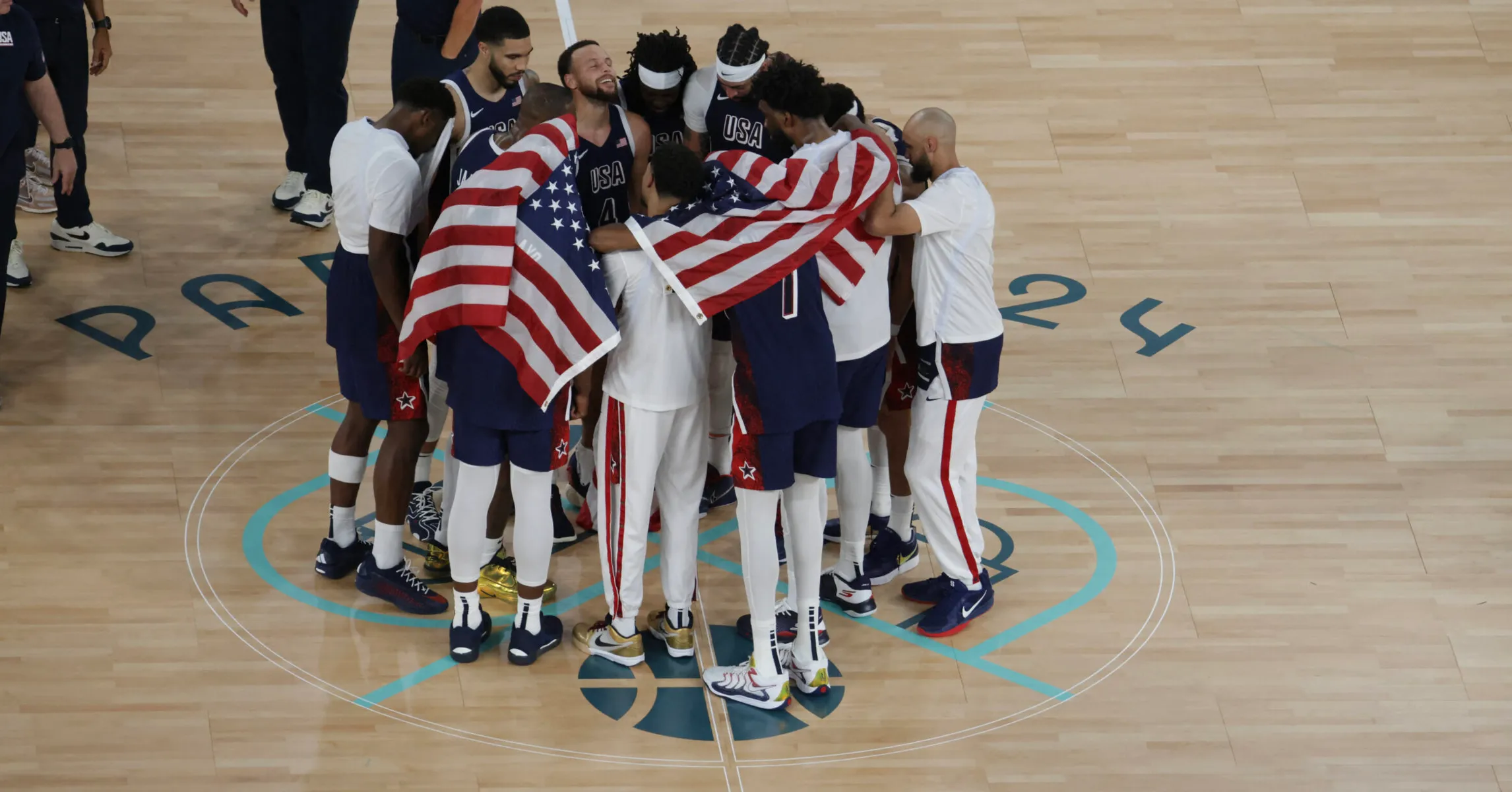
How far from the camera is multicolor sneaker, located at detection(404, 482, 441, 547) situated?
537 centimetres

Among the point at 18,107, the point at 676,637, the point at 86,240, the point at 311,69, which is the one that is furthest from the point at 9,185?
the point at 676,637

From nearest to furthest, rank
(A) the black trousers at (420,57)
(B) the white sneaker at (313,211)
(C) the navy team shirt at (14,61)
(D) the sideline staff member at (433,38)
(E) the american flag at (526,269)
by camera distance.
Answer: (E) the american flag at (526,269) → (C) the navy team shirt at (14,61) → (D) the sideline staff member at (433,38) → (A) the black trousers at (420,57) → (B) the white sneaker at (313,211)

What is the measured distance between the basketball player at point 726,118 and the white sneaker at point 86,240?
2.84 meters

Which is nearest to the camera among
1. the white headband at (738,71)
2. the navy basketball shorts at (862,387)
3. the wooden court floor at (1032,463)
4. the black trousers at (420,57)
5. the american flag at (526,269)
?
the american flag at (526,269)

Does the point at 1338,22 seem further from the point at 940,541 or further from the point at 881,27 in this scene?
the point at 940,541

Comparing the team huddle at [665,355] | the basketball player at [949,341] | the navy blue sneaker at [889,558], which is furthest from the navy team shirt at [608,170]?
the navy blue sneaker at [889,558]

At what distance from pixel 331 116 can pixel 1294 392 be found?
4074 mm

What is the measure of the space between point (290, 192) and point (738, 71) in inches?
114

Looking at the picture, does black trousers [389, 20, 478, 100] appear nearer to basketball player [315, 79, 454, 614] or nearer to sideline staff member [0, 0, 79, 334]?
sideline staff member [0, 0, 79, 334]

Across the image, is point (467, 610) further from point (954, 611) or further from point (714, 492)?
point (954, 611)

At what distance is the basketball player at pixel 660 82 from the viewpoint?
16.5ft

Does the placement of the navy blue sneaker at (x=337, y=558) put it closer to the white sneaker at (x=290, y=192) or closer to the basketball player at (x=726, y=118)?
the basketball player at (x=726, y=118)

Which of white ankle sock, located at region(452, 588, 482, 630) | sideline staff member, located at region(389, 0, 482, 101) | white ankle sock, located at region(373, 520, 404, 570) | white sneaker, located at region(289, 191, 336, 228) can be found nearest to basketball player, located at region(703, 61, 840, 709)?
white ankle sock, located at region(452, 588, 482, 630)

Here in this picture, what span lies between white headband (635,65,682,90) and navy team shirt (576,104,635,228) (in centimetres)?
32
